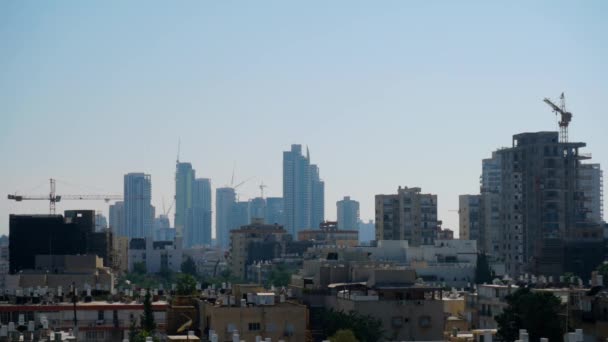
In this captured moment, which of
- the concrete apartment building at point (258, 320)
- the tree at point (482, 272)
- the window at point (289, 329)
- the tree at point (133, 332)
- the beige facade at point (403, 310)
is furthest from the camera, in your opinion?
the tree at point (482, 272)

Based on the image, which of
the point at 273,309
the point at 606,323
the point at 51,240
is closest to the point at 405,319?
the point at 273,309

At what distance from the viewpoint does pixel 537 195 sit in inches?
7564

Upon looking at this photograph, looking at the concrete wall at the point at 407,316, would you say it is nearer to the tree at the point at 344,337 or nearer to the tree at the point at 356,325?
the tree at the point at 356,325

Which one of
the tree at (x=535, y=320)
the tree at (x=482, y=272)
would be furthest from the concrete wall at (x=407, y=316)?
the tree at (x=482, y=272)

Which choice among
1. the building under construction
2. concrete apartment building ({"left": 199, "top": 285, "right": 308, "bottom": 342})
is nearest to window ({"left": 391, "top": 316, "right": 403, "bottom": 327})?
concrete apartment building ({"left": 199, "top": 285, "right": 308, "bottom": 342})

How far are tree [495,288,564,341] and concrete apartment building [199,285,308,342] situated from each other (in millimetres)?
10864

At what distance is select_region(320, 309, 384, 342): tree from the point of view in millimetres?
79375

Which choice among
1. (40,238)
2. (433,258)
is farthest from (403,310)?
(40,238)

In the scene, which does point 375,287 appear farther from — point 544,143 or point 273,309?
point 544,143

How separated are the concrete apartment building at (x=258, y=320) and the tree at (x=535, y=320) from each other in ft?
35.6

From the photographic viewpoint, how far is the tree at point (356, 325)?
3125 inches

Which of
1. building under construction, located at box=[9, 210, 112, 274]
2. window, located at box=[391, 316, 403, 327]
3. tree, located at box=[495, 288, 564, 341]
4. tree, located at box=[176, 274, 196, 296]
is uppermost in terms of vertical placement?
building under construction, located at box=[9, 210, 112, 274]

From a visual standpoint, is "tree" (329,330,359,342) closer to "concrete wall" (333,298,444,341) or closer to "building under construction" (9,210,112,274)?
"concrete wall" (333,298,444,341)

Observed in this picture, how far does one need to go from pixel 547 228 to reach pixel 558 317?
120m
